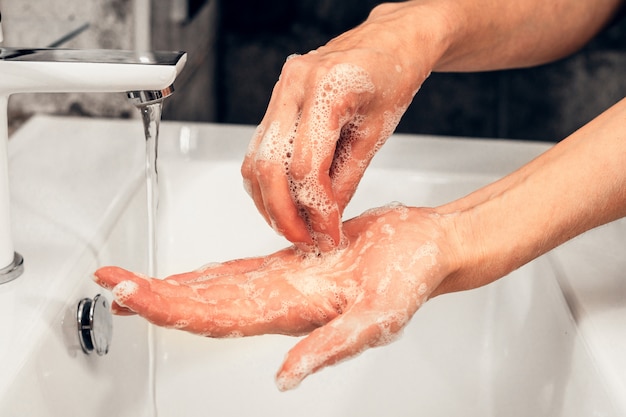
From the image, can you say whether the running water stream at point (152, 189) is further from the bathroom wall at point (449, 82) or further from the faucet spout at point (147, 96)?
the bathroom wall at point (449, 82)

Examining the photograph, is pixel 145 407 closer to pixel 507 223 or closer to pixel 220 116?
pixel 507 223

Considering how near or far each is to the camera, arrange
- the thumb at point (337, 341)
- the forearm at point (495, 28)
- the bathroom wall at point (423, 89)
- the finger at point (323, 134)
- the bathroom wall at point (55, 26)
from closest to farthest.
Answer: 1. the thumb at point (337, 341)
2. the finger at point (323, 134)
3. the forearm at point (495, 28)
4. the bathroom wall at point (55, 26)
5. the bathroom wall at point (423, 89)

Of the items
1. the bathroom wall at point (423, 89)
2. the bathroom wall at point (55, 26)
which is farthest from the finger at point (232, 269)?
the bathroom wall at point (423, 89)

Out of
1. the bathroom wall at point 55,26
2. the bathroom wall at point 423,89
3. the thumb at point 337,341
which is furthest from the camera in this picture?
the bathroom wall at point 423,89

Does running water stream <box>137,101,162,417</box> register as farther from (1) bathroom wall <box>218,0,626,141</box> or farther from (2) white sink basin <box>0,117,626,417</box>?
(1) bathroom wall <box>218,0,626,141</box>

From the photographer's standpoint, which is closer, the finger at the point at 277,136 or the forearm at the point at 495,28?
the finger at the point at 277,136

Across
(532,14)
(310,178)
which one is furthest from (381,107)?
(532,14)

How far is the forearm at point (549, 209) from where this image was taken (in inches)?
24.6

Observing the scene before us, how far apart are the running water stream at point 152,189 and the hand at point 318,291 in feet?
0.36

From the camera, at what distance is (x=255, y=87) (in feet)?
5.93

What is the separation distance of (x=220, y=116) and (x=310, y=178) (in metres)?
1.29

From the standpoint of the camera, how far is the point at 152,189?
2.35ft

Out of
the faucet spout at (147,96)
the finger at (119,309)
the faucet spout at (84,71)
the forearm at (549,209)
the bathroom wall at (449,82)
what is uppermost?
the faucet spout at (84,71)

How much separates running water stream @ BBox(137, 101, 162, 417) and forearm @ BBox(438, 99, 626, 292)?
0.26 meters
